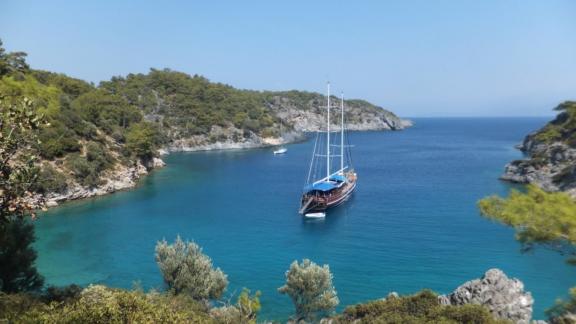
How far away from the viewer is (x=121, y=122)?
71.8 m

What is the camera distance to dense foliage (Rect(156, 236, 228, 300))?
62.1 ft

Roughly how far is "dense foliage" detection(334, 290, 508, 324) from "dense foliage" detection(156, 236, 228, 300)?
6381 millimetres

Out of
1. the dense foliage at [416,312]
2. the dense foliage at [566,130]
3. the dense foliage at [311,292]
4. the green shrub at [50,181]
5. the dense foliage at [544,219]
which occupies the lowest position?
the dense foliage at [311,292]

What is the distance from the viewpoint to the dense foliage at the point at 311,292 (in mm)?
18406

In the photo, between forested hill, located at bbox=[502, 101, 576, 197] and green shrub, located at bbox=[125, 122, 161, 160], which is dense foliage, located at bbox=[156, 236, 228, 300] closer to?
forested hill, located at bbox=[502, 101, 576, 197]

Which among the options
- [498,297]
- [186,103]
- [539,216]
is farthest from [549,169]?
[186,103]

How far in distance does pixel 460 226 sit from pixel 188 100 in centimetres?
8651

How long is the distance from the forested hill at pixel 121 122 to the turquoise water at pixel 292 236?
3.99 meters

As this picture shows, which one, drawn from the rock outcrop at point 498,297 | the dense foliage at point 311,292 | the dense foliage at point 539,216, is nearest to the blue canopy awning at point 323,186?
the dense foliage at point 311,292

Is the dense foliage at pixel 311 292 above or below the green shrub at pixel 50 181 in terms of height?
below

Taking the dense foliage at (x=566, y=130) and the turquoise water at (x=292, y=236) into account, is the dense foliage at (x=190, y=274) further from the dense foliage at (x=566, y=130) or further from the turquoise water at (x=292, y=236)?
the dense foliage at (x=566, y=130)

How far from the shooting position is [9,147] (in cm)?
840

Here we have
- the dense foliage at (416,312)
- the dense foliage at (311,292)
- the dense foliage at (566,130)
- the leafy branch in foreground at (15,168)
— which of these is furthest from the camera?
the dense foliage at (566,130)

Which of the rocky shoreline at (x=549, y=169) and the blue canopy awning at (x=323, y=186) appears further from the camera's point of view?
the rocky shoreline at (x=549, y=169)
